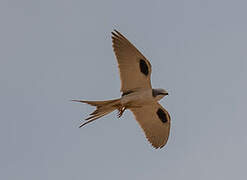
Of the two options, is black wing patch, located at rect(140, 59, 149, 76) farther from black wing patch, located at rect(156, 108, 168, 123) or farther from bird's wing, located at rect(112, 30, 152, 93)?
black wing patch, located at rect(156, 108, 168, 123)

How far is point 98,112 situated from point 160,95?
202 cm

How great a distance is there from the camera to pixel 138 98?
16781 millimetres

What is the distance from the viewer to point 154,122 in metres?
17.8

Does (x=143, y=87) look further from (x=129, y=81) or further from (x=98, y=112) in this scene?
(x=98, y=112)

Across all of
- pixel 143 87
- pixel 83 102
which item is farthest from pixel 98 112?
pixel 143 87

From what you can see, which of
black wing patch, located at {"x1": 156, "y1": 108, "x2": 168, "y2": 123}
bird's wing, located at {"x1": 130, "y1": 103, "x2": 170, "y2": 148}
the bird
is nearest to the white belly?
the bird

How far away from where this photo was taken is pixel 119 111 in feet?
54.5

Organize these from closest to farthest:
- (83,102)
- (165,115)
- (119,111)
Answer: (83,102) < (119,111) < (165,115)

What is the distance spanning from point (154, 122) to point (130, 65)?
85.4 inches

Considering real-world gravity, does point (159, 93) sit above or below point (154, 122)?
above

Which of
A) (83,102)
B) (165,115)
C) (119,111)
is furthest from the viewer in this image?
(165,115)

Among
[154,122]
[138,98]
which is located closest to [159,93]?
[138,98]

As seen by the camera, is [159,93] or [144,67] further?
[159,93]

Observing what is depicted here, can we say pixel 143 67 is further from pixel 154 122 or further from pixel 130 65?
pixel 154 122
